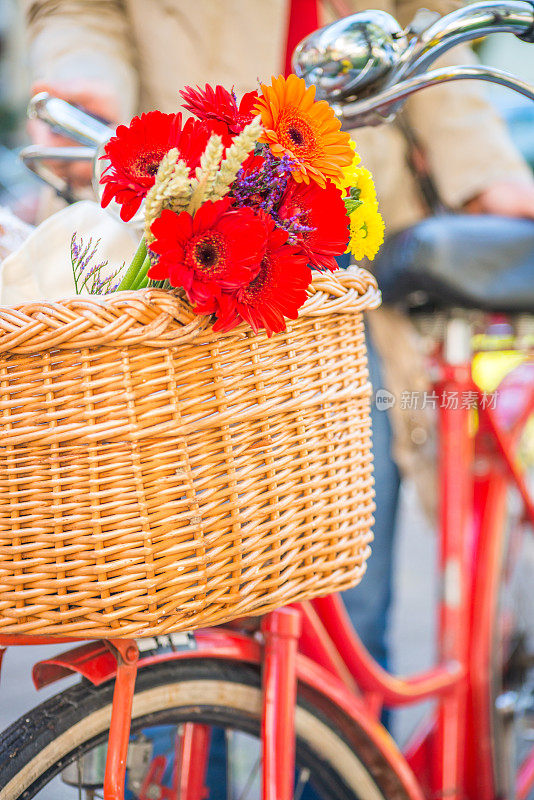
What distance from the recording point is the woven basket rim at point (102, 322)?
1.58ft

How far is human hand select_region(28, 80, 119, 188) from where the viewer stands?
0.87 m

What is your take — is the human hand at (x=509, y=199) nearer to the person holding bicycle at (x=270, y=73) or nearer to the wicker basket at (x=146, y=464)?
the person holding bicycle at (x=270, y=73)

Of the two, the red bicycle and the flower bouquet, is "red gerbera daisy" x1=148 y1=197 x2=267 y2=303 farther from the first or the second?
the red bicycle

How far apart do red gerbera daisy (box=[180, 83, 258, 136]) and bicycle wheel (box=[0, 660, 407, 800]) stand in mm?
480

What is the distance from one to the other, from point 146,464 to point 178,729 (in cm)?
38

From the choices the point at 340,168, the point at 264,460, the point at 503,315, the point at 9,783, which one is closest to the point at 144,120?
the point at 340,168

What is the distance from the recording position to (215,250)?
0.48 meters

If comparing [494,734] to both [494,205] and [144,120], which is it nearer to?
[494,205]

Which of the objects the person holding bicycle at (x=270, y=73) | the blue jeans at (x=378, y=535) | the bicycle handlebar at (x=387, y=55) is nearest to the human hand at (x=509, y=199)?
the person holding bicycle at (x=270, y=73)

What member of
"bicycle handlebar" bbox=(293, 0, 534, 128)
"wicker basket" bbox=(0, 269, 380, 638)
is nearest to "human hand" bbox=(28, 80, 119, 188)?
"bicycle handlebar" bbox=(293, 0, 534, 128)

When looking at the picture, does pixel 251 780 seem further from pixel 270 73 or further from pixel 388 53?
pixel 270 73

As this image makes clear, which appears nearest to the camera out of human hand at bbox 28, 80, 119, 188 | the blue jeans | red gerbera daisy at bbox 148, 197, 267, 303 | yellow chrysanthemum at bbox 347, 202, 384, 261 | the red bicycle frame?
red gerbera daisy at bbox 148, 197, 267, 303

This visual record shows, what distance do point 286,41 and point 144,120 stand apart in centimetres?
76

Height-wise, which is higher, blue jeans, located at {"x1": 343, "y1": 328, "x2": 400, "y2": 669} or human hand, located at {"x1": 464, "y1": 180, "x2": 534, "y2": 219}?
human hand, located at {"x1": 464, "y1": 180, "x2": 534, "y2": 219}
